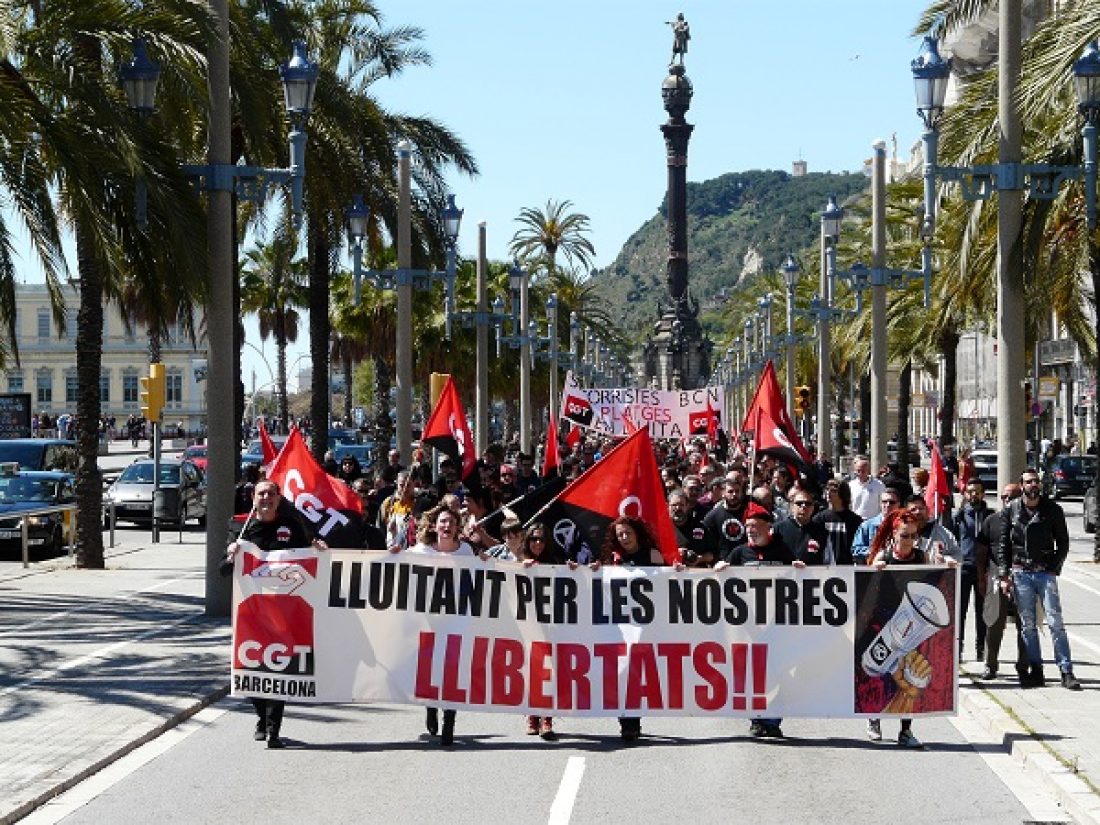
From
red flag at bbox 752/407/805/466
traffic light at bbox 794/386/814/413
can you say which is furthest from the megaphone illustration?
traffic light at bbox 794/386/814/413

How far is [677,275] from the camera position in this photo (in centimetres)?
11706

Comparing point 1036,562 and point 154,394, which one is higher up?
point 154,394

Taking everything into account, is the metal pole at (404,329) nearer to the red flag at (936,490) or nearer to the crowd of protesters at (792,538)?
the crowd of protesters at (792,538)

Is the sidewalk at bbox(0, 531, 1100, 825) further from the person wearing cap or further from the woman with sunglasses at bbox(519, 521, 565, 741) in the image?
the woman with sunglasses at bbox(519, 521, 565, 741)

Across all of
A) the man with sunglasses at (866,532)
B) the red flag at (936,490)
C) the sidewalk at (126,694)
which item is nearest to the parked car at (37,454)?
the sidewalk at (126,694)

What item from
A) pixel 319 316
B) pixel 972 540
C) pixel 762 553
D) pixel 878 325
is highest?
pixel 319 316

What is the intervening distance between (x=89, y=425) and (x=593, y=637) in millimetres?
15428

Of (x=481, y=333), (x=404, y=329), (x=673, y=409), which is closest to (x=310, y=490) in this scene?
(x=404, y=329)

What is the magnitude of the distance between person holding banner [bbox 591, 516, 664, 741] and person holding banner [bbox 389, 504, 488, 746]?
2.64ft

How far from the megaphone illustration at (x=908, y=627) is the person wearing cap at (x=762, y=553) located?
0.72m

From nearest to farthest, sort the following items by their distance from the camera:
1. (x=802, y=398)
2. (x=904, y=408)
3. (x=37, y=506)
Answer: (x=37, y=506), (x=802, y=398), (x=904, y=408)

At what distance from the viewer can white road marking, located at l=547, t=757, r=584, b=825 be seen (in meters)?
9.73

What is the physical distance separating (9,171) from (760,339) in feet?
223

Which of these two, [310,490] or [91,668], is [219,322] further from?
[310,490]
